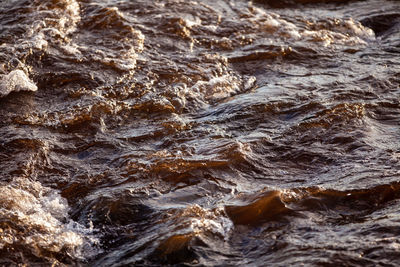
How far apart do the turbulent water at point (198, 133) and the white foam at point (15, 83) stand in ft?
0.05

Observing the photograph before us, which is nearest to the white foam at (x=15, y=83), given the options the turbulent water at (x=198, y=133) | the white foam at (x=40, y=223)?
the turbulent water at (x=198, y=133)

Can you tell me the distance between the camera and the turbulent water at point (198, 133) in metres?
3.39

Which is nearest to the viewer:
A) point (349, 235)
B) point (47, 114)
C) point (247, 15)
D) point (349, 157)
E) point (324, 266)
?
point (324, 266)

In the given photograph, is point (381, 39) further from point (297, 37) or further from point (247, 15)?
point (247, 15)

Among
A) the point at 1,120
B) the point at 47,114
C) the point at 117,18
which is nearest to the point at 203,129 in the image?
the point at 47,114

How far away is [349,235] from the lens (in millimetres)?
3340

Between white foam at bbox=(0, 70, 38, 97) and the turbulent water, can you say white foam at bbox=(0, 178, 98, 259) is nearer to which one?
the turbulent water

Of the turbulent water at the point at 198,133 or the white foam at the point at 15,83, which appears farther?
the white foam at the point at 15,83

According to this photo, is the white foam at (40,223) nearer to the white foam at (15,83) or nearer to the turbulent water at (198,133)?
the turbulent water at (198,133)

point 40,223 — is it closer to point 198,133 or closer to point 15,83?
point 198,133

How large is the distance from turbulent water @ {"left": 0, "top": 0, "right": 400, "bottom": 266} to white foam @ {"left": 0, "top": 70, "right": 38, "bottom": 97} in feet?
0.05

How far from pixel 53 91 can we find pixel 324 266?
10.7 feet

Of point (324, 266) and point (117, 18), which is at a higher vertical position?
point (117, 18)

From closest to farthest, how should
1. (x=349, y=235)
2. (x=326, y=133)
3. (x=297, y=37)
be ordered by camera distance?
1. (x=349, y=235)
2. (x=326, y=133)
3. (x=297, y=37)
